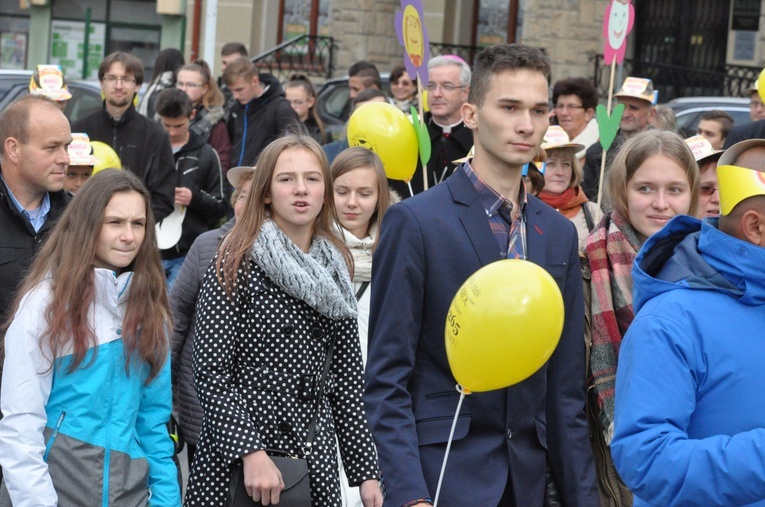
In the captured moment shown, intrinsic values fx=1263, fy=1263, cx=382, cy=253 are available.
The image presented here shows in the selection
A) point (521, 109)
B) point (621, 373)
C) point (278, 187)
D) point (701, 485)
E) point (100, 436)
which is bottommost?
point (100, 436)

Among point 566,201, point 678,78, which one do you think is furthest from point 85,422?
point 678,78

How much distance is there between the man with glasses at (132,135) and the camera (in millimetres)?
8516

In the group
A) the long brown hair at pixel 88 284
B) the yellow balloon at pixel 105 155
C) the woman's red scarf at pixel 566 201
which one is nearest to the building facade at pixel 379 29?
the yellow balloon at pixel 105 155

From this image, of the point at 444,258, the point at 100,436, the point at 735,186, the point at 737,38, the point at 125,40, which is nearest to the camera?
the point at 735,186

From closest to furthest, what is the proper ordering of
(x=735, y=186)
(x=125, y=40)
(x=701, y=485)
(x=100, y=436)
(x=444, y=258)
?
1. (x=701, y=485)
2. (x=735, y=186)
3. (x=444, y=258)
4. (x=100, y=436)
5. (x=125, y=40)

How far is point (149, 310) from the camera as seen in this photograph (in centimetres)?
446

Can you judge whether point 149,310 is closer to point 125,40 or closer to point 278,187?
point 278,187

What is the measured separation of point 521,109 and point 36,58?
27931mm

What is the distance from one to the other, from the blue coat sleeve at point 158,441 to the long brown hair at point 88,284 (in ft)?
0.26

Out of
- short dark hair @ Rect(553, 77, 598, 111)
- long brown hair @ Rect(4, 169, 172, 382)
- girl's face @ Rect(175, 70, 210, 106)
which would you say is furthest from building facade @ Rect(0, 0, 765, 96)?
long brown hair @ Rect(4, 169, 172, 382)

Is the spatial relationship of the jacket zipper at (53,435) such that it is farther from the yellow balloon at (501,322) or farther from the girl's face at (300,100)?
the girl's face at (300,100)

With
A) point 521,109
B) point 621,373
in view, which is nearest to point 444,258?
point 521,109

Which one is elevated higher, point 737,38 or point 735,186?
point 737,38

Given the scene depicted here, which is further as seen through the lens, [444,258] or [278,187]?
[278,187]
